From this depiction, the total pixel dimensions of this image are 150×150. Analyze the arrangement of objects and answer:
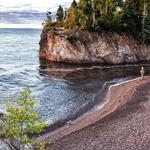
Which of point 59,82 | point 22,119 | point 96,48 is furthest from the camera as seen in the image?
point 96,48

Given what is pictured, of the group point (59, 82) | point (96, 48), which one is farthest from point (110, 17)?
point (59, 82)

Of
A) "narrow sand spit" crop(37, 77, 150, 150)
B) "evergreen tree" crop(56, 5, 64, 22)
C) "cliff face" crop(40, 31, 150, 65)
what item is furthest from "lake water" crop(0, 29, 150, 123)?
"evergreen tree" crop(56, 5, 64, 22)

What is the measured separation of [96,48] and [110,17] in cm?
910

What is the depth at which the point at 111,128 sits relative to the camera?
36562 mm

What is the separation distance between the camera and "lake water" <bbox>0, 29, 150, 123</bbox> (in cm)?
4903

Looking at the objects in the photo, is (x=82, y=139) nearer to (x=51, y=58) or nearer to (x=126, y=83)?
(x=126, y=83)

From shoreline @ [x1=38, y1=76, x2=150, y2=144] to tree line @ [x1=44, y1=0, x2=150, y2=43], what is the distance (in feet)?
102

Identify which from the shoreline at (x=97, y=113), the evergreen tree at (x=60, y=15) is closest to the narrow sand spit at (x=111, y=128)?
the shoreline at (x=97, y=113)

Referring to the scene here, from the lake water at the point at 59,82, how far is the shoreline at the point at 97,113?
1859mm

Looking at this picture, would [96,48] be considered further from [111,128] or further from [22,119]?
[22,119]

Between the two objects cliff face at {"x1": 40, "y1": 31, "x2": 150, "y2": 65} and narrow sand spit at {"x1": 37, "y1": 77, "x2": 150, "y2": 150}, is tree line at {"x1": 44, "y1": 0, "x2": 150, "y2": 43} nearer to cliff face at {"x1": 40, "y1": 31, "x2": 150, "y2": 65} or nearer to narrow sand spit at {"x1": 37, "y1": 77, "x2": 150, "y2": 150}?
cliff face at {"x1": 40, "y1": 31, "x2": 150, "y2": 65}

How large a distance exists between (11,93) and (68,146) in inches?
1057

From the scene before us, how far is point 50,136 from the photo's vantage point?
3759cm

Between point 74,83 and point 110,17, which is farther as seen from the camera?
point 110,17
